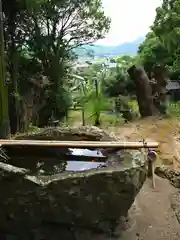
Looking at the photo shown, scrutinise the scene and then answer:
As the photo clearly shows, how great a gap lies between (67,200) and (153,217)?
40.1 inches

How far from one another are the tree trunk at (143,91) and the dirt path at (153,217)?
270 cm

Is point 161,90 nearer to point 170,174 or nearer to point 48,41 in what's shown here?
point 48,41

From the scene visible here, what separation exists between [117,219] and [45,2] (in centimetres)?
361

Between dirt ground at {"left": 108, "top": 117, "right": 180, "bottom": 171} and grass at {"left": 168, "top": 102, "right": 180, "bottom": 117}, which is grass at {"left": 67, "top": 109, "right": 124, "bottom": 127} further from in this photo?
grass at {"left": 168, "top": 102, "right": 180, "bottom": 117}

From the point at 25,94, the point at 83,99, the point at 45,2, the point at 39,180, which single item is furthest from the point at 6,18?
the point at 39,180

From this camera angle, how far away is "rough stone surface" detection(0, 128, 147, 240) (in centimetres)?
248

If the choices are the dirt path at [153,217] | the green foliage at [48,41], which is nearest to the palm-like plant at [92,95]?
the green foliage at [48,41]

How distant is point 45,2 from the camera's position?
5230 mm

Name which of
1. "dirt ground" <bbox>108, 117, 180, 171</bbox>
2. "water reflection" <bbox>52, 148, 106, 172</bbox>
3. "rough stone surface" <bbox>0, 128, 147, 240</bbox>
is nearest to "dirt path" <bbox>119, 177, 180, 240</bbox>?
"rough stone surface" <bbox>0, 128, 147, 240</bbox>

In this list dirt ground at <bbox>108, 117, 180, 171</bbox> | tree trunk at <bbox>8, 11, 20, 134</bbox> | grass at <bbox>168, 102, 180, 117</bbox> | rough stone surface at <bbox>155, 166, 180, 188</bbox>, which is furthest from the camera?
grass at <bbox>168, 102, 180, 117</bbox>

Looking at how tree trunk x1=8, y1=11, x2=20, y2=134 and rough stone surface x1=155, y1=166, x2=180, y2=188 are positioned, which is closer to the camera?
rough stone surface x1=155, y1=166, x2=180, y2=188

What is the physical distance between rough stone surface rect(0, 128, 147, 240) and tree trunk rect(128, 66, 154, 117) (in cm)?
354

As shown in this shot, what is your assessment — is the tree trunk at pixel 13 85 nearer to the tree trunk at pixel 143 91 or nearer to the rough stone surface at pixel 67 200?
the tree trunk at pixel 143 91

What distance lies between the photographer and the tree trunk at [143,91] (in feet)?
20.2
